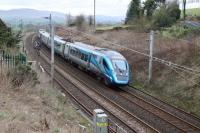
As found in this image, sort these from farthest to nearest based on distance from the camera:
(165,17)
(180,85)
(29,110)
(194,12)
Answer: (194,12) < (165,17) < (180,85) < (29,110)

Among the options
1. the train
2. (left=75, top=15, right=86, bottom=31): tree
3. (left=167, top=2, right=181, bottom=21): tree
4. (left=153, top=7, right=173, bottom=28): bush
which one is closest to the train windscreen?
the train

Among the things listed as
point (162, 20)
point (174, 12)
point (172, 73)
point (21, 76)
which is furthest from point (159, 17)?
point (21, 76)

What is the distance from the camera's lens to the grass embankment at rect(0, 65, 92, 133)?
13266 mm

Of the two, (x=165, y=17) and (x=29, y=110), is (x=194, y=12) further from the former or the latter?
(x=29, y=110)

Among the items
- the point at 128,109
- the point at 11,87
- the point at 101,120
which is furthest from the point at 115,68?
the point at 101,120

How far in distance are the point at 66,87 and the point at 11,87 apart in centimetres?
1239

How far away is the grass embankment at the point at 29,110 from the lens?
522 inches

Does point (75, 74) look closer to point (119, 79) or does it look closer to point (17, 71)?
point (119, 79)

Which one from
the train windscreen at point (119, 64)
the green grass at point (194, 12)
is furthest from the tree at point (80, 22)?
the train windscreen at point (119, 64)

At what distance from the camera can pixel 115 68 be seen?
3025cm

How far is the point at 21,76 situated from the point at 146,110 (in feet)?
25.3

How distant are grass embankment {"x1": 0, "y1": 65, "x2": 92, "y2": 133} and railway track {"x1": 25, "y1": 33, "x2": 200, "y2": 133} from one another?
11.3 feet

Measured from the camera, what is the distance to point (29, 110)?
16297 millimetres

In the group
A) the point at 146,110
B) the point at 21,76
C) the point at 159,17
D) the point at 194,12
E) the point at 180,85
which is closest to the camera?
the point at 21,76
